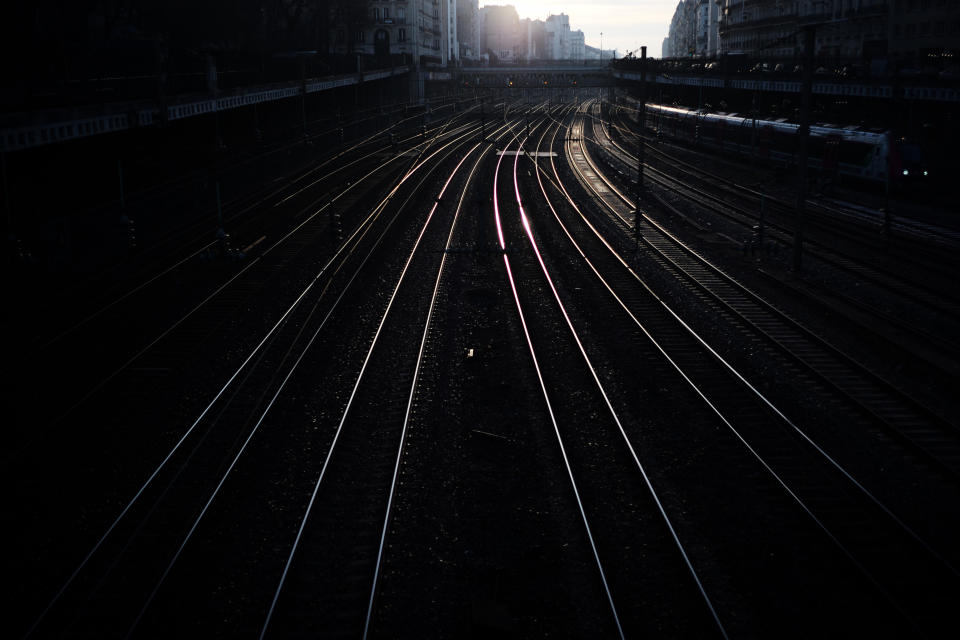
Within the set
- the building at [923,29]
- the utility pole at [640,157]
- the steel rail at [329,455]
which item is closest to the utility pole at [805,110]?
the utility pole at [640,157]

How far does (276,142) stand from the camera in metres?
43.6

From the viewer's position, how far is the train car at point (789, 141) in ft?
115

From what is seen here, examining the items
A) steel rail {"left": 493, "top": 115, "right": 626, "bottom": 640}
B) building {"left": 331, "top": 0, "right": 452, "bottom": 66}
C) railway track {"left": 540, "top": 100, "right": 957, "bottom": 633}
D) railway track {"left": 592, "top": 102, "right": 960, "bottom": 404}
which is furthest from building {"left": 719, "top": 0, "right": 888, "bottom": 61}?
building {"left": 331, "top": 0, "right": 452, "bottom": 66}

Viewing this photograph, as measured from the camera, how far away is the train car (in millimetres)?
35000

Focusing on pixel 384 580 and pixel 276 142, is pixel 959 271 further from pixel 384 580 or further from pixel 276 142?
pixel 276 142

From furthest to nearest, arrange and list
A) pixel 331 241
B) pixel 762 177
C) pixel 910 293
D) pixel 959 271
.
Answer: pixel 762 177, pixel 331 241, pixel 959 271, pixel 910 293

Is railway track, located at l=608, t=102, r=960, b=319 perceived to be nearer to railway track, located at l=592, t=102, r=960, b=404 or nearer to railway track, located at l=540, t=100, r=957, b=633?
railway track, located at l=592, t=102, r=960, b=404

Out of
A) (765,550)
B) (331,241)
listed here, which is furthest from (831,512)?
(331,241)

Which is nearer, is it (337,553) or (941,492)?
(337,553)

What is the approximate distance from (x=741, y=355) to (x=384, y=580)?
960 centimetres

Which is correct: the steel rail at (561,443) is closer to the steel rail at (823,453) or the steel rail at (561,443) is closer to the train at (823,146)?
the steel rail at (823,453)

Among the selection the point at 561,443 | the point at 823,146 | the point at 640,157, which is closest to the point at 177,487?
the point at 561,443

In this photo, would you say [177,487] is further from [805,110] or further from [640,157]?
[640,157]

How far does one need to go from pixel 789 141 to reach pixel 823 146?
4.53 m
